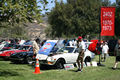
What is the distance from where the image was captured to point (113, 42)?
75.8 feet

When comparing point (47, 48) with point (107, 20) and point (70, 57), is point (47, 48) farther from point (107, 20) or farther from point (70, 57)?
point (107, 20)

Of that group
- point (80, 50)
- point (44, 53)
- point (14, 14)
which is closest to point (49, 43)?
point (44, 53)

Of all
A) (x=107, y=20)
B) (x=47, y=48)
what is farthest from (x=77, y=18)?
(x=47, y=48)

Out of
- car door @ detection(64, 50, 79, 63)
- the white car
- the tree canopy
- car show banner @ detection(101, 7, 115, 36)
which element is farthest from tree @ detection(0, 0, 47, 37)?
the tree canopy

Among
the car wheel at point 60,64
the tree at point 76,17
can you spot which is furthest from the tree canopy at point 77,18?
the car wheel at point 60,64

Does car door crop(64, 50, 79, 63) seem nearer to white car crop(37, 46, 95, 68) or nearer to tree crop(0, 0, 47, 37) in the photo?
white car crop(37, 46, 95, 68)

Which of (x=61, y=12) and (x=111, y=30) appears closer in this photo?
(x=111, y=30)

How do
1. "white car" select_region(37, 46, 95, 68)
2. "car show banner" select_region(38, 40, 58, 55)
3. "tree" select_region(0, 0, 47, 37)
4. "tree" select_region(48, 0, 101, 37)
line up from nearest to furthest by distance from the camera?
"tree" select_region(0, 0, 47, 37)
"white car" select_region(37, 46, 95, 68)
"car show banner" select_region(38, 40, 58, 55)
"tree" select_region(48, 0, 101, 37)

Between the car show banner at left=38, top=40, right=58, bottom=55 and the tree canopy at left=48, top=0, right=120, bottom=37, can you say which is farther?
the tree canopy at left=48, top=0, right=120, bottom=37

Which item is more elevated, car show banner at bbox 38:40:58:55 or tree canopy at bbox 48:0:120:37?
tree canopy at bbox 48:0:120:37

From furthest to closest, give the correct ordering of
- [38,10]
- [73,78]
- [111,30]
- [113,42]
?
[113,42] < [111,30] < [38,10] < [73,78]

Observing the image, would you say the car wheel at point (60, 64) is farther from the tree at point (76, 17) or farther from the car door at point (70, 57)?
the tree at point (76, 17)

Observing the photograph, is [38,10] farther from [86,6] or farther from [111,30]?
[86,6]

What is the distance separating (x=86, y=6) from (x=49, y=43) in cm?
3267
